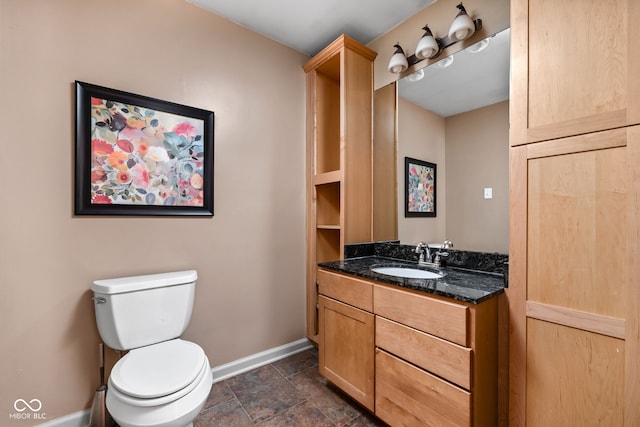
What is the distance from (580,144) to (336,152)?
1723 millimetres

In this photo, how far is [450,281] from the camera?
1393mm

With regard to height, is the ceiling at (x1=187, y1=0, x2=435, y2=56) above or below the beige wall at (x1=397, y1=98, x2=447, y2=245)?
above

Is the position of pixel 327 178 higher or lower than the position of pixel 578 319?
higher

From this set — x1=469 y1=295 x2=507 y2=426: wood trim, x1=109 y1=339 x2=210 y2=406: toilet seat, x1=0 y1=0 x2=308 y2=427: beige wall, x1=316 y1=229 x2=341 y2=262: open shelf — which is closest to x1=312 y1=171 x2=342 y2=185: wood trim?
x1=0 y1=0 x2=308 y2=427: beige wall

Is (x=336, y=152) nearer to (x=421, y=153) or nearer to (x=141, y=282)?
(x=421, y=153)

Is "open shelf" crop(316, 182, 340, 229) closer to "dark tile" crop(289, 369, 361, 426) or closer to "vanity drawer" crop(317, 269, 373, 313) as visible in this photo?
"vanity drawer" crop(317, 269, 373, 313)

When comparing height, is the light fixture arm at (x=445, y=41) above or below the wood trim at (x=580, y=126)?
above

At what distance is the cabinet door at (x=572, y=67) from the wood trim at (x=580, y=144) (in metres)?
0.02

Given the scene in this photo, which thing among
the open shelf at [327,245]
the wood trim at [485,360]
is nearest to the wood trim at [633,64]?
the wood trim at [485,360]

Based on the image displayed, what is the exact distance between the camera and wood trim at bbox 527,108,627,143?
981mm

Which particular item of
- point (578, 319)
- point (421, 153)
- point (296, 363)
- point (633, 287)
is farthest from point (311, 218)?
point (633, 287)

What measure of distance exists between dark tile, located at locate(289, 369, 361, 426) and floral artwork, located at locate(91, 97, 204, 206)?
143 centimetres

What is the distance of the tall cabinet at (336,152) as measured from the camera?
210 centimetres

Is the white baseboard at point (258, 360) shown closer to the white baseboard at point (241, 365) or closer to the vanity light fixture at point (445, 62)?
the white baseboard at point (241, 365)
